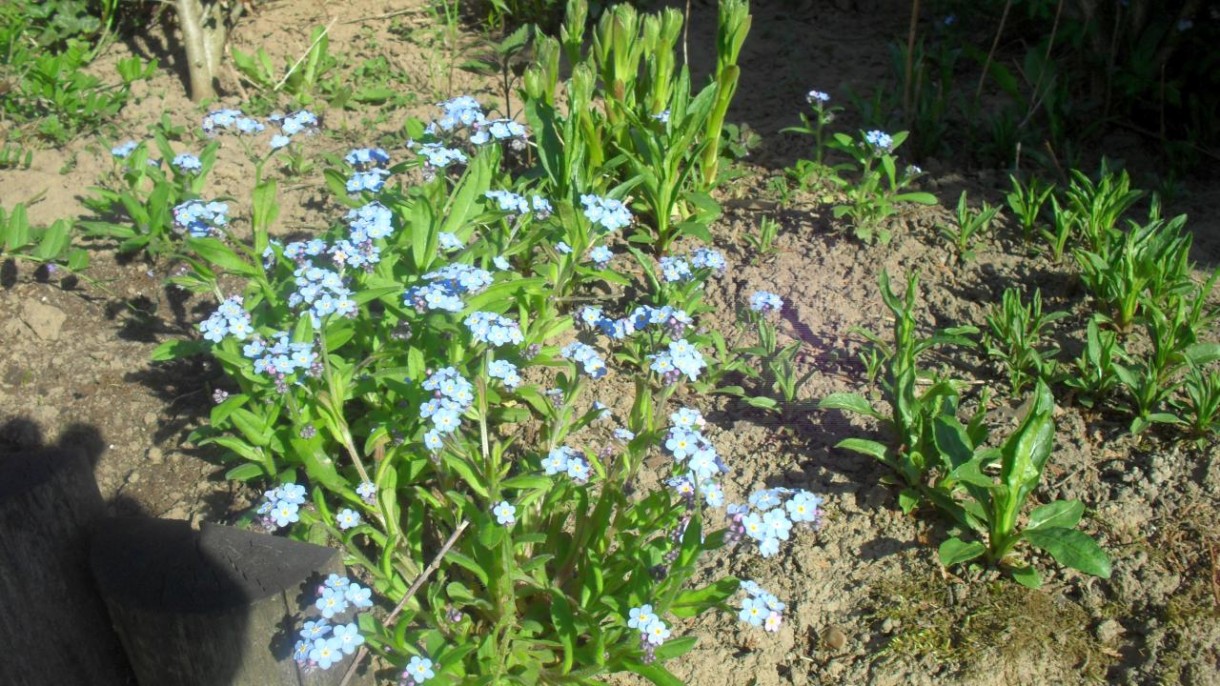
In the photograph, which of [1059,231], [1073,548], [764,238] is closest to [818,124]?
[764,238]

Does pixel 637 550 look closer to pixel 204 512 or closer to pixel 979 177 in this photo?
pixel 204 512

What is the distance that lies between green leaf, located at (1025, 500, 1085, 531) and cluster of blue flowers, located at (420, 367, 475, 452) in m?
1.58

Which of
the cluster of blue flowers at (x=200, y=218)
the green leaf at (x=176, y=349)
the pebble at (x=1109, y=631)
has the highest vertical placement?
the cluster of blue flowers at (x=200, y=218)

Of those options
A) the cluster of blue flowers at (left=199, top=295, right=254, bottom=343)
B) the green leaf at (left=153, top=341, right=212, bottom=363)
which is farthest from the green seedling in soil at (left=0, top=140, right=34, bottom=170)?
the cluster of blue flowers at (left=199, top=295, right=254, bottom=343)

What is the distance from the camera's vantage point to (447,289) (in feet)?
8.87

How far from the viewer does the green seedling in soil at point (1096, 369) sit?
3.28m

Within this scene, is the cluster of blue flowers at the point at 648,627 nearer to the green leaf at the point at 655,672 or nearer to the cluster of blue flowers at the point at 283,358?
the green leaf at the point at 655,672

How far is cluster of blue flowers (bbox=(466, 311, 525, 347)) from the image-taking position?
2490mm

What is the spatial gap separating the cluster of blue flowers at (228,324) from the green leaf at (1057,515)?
2.15 meters

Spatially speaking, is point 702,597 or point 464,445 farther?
point 464,445

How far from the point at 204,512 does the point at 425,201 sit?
1117mm

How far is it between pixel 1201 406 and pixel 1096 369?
0.31 meters

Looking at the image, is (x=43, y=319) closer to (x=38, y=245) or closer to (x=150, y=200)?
(x=38, y=245)

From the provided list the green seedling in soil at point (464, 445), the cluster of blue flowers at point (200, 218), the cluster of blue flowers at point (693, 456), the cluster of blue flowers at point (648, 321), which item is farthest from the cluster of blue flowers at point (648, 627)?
the cluster of blue flowers at point (200, 218)
